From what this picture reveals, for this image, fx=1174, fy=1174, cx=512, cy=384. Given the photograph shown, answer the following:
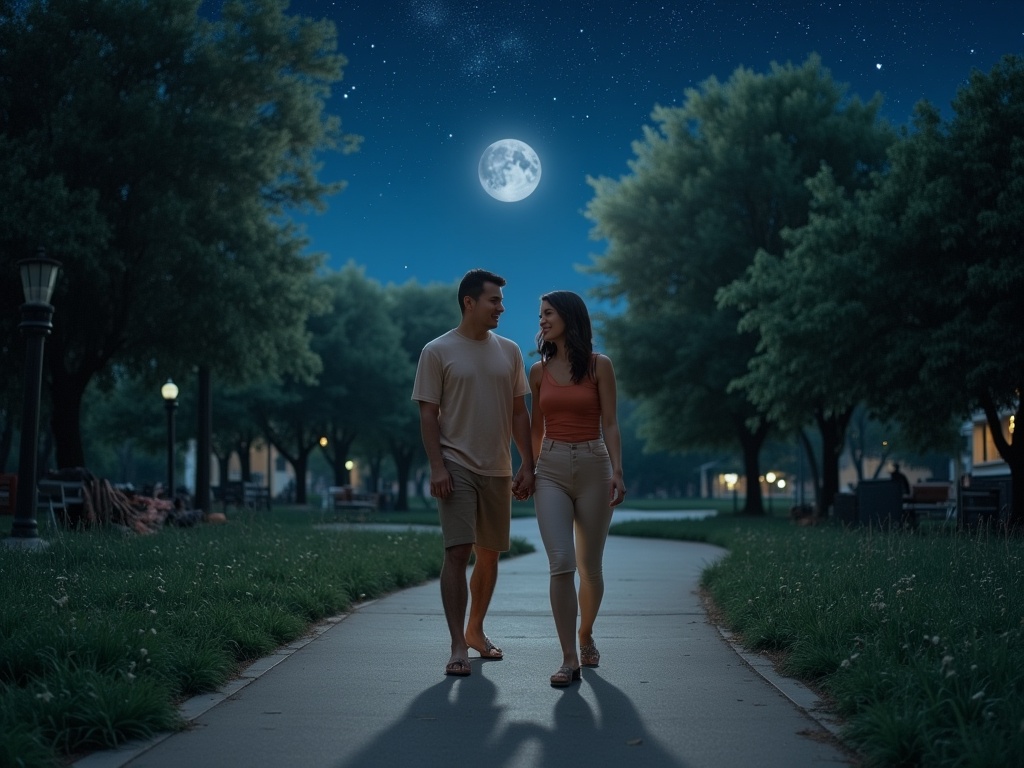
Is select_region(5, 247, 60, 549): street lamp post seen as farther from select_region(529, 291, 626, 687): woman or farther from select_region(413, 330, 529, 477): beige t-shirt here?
select_region(529, 291, 626, 687): woman

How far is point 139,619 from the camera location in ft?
20.7

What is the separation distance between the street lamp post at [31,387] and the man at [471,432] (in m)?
7.88

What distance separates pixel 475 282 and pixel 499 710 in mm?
2457

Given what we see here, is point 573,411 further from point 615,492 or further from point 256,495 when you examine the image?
point 256,495

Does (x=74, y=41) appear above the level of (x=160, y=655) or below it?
above

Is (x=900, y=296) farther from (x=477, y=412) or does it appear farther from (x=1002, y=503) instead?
(x=477, y=412)

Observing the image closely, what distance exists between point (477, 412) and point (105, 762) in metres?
2.91

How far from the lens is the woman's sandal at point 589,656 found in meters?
6.66

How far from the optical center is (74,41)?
896 inches

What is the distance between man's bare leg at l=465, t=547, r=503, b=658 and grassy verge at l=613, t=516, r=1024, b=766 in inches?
66.4

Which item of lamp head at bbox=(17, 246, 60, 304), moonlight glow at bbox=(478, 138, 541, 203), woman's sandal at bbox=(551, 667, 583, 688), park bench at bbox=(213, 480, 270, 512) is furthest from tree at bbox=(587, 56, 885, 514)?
woman's sandal at bbox=(551, 667, 583, 688)

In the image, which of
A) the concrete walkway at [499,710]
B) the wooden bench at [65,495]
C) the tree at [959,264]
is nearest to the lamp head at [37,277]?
the wooden bench at [65,495]

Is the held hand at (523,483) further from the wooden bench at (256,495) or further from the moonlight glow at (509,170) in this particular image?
the wooden bench at (256,495)

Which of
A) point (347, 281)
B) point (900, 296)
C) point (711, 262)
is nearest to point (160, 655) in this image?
point (900, 296)
